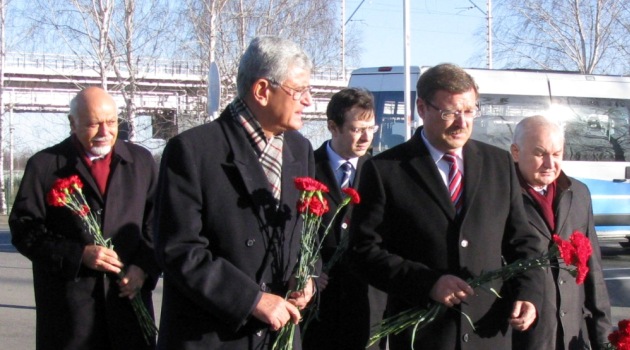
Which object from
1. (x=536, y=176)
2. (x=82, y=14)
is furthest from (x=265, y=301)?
(x=82, y=14)

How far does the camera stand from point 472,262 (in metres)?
3.32

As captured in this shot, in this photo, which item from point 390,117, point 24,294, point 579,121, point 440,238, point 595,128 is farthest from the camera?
point 390,117

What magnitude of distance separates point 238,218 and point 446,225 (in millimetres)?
788

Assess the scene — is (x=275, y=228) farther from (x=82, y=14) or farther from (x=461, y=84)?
(x=82, y=14)

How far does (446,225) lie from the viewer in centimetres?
332

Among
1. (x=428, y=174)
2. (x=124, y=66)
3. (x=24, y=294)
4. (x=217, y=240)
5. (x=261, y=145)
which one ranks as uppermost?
(x=124, y=66)

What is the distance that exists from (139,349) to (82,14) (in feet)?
A: 74.7

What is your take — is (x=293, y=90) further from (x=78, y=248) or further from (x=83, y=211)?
(x=78, y=248)

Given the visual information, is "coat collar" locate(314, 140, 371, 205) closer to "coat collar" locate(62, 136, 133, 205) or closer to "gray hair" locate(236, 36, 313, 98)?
"coat collar" locate(62, 136, 133, 205)

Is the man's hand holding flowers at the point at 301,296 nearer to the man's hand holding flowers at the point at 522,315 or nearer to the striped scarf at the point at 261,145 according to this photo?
the striped scarf at the point at 261,145

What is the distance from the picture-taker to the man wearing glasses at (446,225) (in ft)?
10.9

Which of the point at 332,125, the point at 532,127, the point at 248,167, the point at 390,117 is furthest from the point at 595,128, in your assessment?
the point at 248,167

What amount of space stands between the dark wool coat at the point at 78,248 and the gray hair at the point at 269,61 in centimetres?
128

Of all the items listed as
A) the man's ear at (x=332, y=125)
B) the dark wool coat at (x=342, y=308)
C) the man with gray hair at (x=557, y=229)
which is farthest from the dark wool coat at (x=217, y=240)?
the man's ear at (x=332, y=125)
